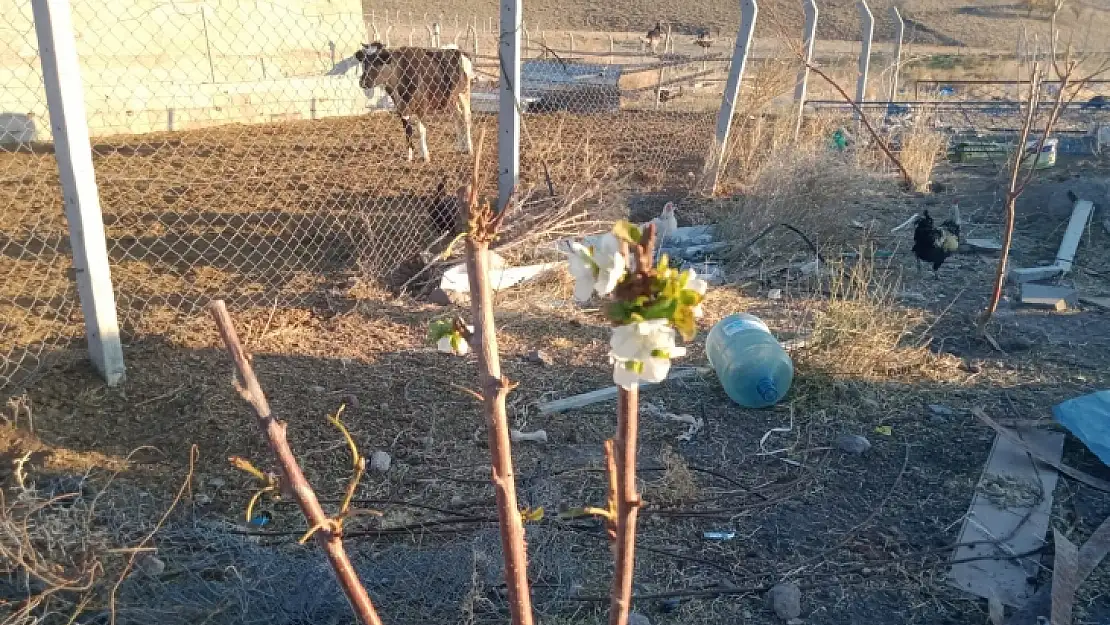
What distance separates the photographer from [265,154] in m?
8.98

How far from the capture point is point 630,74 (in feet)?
47.4

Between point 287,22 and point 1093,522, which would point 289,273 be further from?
point 287,22

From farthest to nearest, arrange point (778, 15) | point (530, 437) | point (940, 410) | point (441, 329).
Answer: point (778, 15) → point (940, 410) → point (530, 437) → point (441, 329)

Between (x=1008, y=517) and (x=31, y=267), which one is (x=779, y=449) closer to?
(x=1008, y=517)

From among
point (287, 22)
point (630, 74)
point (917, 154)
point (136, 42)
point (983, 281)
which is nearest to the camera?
point (983, 281)

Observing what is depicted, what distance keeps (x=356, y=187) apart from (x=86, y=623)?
5.56 m

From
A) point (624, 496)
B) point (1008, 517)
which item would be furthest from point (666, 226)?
point (624, 496)

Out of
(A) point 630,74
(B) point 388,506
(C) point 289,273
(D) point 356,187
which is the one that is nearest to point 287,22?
(A) point 630,74

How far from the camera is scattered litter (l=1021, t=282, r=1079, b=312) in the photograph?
5.54 metres

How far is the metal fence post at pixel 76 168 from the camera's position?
3.27 m

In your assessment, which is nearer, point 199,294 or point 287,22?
point 199,294

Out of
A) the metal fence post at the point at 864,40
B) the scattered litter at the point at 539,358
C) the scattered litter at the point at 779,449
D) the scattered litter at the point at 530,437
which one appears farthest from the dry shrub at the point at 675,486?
the metal fence post at the point at 864,40

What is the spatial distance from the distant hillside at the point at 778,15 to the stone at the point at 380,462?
109 ft

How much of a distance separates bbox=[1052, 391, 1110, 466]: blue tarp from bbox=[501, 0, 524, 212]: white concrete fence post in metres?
2.94
